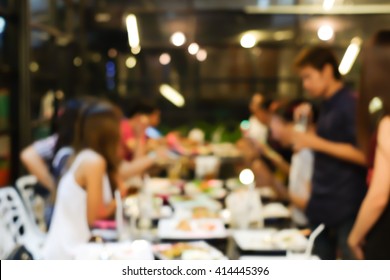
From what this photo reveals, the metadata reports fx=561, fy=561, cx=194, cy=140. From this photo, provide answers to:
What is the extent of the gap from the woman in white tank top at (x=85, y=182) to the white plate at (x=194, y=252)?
293mm

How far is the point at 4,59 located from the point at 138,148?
87cm

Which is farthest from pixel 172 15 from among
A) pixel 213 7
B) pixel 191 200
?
pixel 191 200

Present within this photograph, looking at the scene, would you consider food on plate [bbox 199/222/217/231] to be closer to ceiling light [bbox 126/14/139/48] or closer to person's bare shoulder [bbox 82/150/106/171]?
person's bare shoulder [bbox 82/150/106/171]

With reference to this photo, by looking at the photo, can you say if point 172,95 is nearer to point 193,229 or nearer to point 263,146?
point 263,146

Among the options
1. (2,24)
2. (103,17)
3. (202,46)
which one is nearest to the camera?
(2,24)

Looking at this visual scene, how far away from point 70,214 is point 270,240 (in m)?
0.69

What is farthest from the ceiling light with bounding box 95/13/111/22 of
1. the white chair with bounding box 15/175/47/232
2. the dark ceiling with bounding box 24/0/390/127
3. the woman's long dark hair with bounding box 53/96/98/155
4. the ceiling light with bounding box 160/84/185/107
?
the woman's long dark hair with bounding box 53/96/98/155

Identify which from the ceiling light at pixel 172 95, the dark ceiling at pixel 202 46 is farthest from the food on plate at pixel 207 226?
the ceiling light at pixel 172 95

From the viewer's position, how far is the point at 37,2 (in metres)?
3.51

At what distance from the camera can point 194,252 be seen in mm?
1606

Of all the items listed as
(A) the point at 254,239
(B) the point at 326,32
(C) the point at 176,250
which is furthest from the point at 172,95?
(C) the point at 176,250

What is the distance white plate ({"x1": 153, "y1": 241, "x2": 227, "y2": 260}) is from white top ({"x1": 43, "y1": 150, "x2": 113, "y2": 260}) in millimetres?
297

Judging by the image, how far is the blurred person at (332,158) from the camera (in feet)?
6.73

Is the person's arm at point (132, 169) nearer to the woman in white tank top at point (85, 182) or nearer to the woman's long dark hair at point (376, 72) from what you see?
the woman in white tank top at point (85, 182)
